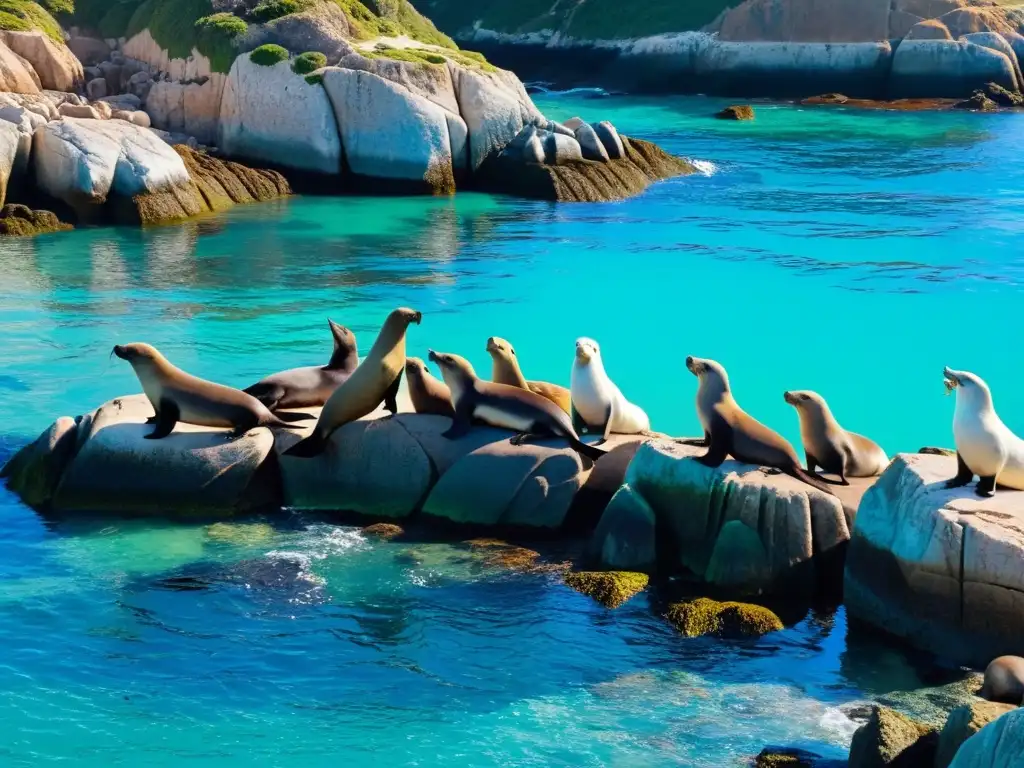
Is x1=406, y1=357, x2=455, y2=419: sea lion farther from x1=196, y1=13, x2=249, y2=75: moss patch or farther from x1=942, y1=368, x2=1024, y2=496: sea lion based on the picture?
x1=196, y1=13, x2=249, y2=75: moss patch

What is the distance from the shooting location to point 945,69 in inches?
2242

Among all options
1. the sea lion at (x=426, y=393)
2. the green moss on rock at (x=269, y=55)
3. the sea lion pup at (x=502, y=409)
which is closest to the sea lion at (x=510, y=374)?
the sea lion pup at (x=502, y=409)

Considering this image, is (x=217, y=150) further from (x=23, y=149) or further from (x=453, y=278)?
(x=453, y=278)

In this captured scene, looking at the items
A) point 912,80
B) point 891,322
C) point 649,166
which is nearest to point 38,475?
point 891,322

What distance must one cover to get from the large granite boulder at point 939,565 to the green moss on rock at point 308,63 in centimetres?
2231

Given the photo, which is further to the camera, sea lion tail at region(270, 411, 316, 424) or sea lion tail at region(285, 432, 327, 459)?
sea lion tail at region(270, 411, 316, 424)

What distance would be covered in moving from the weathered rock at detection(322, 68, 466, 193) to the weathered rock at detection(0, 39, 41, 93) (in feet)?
21.5

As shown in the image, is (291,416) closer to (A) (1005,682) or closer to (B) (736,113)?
(A) (1005,682)

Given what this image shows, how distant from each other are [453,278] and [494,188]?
8595 millimetres

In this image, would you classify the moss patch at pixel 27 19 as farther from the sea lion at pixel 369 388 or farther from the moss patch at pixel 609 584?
the moss patch at pixel 609 584

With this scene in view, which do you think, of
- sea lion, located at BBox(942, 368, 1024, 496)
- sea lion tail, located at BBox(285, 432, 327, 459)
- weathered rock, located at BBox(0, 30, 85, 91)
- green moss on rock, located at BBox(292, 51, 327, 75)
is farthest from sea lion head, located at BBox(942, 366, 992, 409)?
weathered rock, located at BBox(0, 30, 85, 91)

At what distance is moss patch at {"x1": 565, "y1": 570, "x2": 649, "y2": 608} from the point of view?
1030 centimetres

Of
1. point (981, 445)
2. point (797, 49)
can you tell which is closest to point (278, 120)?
point (981, 445)

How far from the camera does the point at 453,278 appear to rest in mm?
23375
